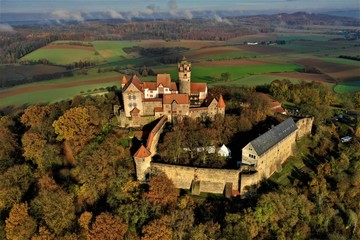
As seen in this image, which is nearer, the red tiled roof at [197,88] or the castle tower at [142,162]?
the castle tower at [142,162]

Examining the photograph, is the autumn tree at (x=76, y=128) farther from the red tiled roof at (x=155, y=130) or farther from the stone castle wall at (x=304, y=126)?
the stone castle wall at (x=304, y=126)

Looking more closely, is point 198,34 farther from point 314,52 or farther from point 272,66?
point 272,66

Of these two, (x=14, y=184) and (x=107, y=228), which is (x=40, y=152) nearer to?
(x=14, y=184)

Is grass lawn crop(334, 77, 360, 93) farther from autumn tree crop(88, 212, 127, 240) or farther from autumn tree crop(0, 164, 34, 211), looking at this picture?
autumn tree crop(0, 164, 34, 211)

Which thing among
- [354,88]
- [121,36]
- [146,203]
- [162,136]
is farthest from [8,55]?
[354,88]

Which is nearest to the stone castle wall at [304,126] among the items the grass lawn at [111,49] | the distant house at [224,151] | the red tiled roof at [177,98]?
the distant house at [224,151]

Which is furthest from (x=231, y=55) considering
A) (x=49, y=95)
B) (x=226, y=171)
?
(x=226, y=171)

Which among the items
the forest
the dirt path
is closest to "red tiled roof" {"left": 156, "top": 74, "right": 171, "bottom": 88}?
the forest
